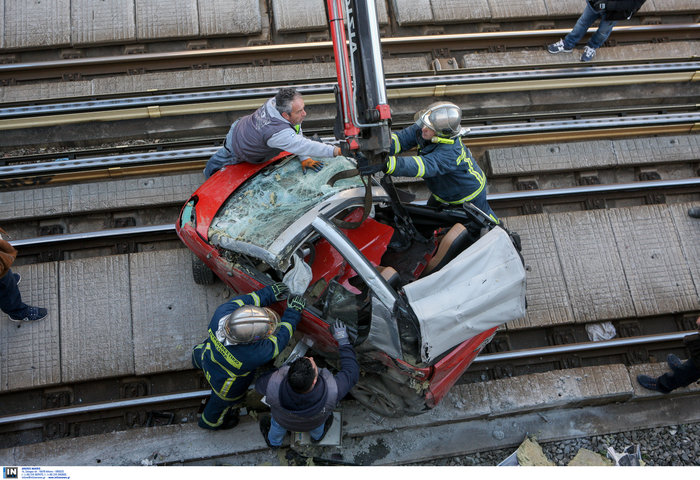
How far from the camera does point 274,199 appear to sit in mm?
5195

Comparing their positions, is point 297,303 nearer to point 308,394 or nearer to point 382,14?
point 308,394

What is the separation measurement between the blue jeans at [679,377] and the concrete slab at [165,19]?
7.32 meters

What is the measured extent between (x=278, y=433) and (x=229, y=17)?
5.70m

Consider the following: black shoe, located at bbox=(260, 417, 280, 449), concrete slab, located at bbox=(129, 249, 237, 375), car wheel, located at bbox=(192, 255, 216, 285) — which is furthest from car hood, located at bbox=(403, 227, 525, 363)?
concrete slab, located at bbox=(129, 249, 237, 375)

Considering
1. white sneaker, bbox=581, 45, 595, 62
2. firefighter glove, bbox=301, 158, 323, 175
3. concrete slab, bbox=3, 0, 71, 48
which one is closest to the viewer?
firefighter glove, bbox=301, 158, 323, 175

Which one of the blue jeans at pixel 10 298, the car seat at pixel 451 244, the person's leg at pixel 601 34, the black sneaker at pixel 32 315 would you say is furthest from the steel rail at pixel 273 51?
the car seat at pixel 451 244

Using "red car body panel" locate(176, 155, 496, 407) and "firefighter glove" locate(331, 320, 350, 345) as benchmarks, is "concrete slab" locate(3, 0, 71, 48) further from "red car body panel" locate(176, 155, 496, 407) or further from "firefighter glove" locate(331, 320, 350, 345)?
"firefighter glove" locate(331, 320, 350, 345)

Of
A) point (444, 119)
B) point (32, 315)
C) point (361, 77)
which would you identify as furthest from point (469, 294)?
point (32, 315)

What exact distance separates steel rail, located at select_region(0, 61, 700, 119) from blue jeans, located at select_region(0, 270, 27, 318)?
251cm

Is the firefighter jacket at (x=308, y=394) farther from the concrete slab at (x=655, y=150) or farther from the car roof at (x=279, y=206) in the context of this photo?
the concrete slab at (x=655, y=150)

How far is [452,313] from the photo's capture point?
14.4ft

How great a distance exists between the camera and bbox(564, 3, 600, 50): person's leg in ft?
24.3

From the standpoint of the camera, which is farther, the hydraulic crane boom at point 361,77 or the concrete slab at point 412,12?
the concrete slab at point 412,12

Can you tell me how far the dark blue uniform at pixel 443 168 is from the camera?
16.2ft
